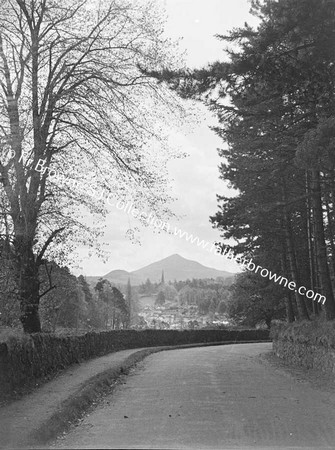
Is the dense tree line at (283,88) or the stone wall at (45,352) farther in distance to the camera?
the dense tree line at (283,88)

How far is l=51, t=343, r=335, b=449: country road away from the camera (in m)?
7.41

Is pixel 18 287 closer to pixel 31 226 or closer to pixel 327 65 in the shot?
pixel 31 226

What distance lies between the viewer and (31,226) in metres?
16.5

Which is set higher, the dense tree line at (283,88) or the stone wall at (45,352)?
the dense tree line at (283,88)

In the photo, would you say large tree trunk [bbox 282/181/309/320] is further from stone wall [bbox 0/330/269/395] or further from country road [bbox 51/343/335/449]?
country road [bbox 51/343/335/449]

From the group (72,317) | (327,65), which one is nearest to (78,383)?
(327,65)

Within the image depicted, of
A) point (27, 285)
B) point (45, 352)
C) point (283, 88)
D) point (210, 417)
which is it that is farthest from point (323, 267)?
point (210, 417)

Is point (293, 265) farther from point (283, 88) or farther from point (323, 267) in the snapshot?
point (283, 88)

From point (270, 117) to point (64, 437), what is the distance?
36.5 feet

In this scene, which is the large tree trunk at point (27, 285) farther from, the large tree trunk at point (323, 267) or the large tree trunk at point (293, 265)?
the large tree trunk at point (293, 265)

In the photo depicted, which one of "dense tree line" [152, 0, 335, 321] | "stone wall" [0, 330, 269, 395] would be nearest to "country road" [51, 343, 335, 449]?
"stone wall" [0, 330, 269, 395]

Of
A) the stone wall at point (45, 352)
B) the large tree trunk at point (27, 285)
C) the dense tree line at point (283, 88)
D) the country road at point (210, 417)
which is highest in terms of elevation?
the dense tree line at point (283, 88)

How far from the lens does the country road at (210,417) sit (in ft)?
24.3

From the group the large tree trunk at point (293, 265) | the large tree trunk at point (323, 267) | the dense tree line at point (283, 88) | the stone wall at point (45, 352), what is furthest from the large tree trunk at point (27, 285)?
the large tree trunk at point (293, 265)
